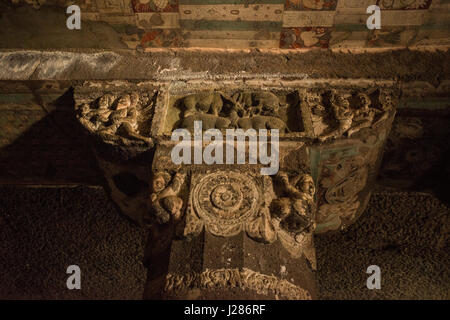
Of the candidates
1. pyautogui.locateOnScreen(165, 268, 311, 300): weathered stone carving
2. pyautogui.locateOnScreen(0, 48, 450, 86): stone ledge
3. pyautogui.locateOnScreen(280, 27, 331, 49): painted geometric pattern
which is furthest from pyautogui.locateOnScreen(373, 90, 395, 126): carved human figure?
pyautogui.locateOnScreen(165, 268, 311, 300): weathered stone carving

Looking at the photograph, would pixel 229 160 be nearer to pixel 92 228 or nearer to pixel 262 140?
pixel 262 140

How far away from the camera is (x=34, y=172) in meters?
3.45

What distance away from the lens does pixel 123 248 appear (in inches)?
130

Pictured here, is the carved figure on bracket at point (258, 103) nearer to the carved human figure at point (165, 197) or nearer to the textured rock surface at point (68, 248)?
the carved human figure at point (165, 197)

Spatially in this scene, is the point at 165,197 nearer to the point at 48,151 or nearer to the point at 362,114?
the point at 362,114

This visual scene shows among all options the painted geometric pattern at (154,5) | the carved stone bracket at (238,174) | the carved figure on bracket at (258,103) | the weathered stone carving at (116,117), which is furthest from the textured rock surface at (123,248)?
the painted geometric pattern at (154,5)

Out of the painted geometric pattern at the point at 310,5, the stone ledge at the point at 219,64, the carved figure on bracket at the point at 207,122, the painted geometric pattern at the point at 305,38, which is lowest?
the carved figure on bracket at the point at 207,122

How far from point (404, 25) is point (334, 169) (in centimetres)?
144

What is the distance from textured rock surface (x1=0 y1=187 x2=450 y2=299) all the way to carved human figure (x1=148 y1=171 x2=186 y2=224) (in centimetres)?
122

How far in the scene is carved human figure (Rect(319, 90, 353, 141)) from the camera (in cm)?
249

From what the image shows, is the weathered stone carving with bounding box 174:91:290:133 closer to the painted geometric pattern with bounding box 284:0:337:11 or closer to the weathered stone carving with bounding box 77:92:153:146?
the weathered stone carving with bounding box 77:92:153:146

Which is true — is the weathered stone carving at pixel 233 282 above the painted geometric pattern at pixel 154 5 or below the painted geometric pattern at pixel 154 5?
below

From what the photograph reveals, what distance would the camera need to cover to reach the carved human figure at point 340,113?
2494 mm

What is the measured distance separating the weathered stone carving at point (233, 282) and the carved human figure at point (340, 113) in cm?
111
